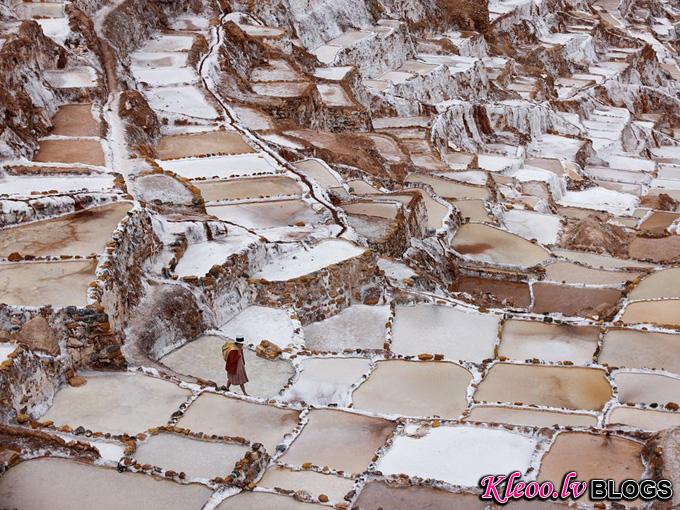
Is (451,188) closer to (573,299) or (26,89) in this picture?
(573,299)

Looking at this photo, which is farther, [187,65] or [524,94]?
[524,94]

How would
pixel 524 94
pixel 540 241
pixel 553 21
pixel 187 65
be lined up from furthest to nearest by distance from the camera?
1. pixel 553 21
2. pixel 524 94
3. pixel 187 65
4. pixel 540 241

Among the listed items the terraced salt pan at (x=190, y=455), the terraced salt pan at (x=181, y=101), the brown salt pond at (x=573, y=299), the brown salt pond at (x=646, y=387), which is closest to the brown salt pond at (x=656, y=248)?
the brown salt pond at (x=573, y=299)

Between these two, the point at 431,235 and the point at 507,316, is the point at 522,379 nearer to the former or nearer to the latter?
the point at 507,316

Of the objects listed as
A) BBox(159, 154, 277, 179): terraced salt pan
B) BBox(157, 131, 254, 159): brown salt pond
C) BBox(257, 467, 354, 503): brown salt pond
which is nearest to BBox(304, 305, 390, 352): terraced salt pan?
BBox(257, 467, 354, 503): brown salt pond

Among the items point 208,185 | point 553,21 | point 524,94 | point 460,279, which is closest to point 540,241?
point 460,279

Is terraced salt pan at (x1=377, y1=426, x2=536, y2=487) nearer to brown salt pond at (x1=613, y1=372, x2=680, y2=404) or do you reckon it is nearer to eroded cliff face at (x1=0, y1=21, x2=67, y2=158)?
brown salt pond at (x1=613, y1=372, x2=680, y2=404)

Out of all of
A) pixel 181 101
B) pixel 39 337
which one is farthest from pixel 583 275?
pixel 39 337
